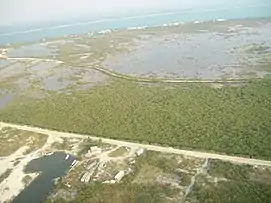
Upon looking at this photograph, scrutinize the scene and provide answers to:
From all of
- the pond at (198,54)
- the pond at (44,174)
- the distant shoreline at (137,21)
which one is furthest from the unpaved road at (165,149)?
the distant shoreline at (137,21)

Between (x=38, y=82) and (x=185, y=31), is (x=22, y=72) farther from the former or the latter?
(x=185, y=31)

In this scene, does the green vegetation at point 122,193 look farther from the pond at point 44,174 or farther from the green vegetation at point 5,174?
the green vegetation at point 5,174

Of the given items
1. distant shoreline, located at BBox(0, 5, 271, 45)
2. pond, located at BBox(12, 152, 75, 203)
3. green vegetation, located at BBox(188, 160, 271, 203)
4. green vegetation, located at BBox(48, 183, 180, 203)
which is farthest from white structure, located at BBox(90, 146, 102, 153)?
distant shoreline, located at BBox(0, 5, 271, 45)

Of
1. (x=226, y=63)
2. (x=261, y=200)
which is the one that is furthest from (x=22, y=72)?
(x=261, y=200)

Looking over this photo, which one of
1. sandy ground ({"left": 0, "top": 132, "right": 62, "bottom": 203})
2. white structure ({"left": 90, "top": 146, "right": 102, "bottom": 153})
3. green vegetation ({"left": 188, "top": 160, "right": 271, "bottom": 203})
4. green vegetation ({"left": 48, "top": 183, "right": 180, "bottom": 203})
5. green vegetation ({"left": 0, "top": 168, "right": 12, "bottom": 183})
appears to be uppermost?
green vegetation ({"left": 188, "top": 160, "right": 271, "bottom": 203})

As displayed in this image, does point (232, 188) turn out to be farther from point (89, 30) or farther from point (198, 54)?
point (89, 30)

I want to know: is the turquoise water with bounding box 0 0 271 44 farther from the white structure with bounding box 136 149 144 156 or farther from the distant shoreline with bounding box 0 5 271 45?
the white structure with bounding box 136 149 144 156

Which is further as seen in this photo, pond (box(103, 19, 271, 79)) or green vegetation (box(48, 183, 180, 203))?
pond (box(103, 19, 271, 79))
